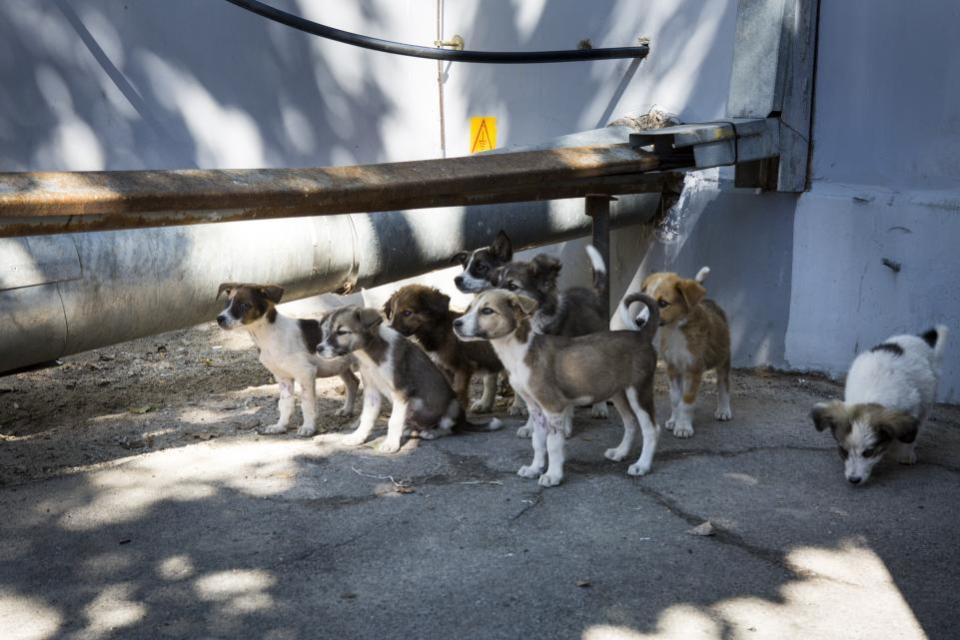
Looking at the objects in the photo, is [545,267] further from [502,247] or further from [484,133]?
[484,133]

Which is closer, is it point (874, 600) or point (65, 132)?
point (874, 600)

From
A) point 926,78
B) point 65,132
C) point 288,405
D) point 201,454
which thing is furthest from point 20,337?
point 926,78

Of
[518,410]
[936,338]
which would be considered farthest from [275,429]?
[936,338]

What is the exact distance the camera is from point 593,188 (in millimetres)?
7539

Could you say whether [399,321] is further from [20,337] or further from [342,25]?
[342,25]

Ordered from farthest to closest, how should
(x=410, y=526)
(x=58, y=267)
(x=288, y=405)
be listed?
(x=288, y=405) < (x=58, y=267) < (x=410, y=526)

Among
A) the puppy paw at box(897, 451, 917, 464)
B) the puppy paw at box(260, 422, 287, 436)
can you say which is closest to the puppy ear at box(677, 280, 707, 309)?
the puppy paw at box(897, 451, 917, 464)

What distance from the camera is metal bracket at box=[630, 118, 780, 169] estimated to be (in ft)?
22.7

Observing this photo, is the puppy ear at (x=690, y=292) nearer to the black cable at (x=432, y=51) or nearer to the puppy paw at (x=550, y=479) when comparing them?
the puppy paw at (x=550, y=479)

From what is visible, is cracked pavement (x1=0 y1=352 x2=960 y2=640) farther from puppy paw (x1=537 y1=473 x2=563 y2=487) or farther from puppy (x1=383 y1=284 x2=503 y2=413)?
puppy (x1=383 y1=284 x2=503 y2=413)

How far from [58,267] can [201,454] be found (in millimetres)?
1459

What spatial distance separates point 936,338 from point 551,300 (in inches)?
102

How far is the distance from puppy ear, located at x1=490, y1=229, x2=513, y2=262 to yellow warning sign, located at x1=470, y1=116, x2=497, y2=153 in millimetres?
3275

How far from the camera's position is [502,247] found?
25.0 ft
